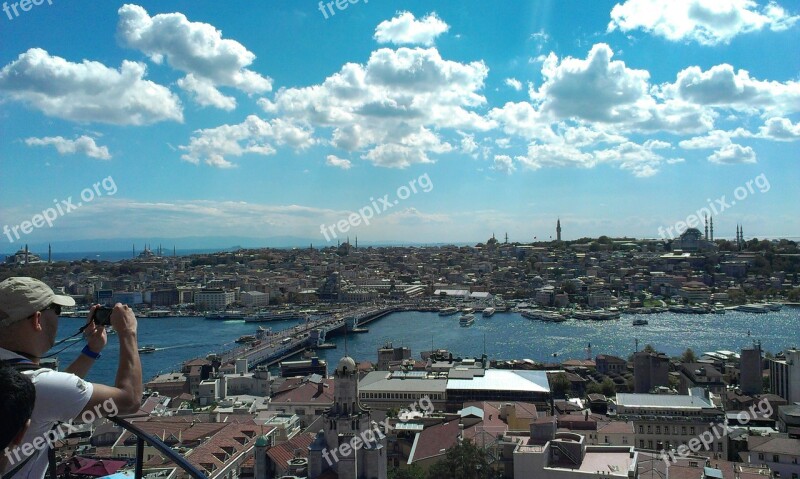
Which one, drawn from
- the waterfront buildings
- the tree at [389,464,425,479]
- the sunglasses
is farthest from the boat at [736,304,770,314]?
the sunglasses

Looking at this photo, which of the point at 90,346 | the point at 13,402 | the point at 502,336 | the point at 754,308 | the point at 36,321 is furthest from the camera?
the point at 754,308

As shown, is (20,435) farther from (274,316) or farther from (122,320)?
(274,316)

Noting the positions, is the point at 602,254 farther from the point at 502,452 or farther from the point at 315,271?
the point at 502,452

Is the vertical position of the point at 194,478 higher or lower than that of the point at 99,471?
higher

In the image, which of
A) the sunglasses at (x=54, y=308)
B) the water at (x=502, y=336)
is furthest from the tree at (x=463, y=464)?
the water at (x=502, y=336)

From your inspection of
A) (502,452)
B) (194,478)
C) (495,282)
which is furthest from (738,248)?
(194,478)

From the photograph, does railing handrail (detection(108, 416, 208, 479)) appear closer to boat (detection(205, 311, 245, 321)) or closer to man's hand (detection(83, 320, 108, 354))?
man's hand (detection(83, 320, 108, 354))

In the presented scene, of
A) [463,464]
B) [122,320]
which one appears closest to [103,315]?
[122,320]
